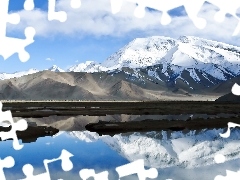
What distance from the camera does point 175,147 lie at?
71.9 ft

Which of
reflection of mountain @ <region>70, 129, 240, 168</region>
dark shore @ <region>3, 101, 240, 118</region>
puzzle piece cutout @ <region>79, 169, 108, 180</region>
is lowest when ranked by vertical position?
dark shore @ <region>3, 101, 240, 118</region>

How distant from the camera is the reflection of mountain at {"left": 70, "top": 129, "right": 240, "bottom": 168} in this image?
17172 mm

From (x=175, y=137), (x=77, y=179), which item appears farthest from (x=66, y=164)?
(x=175, y=137)

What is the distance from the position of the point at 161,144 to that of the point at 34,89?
6541 inches

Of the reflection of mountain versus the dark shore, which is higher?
the reflection of mountain

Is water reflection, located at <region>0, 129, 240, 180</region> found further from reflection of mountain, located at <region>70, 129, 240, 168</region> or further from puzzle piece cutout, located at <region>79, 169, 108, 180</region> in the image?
puzzle piece cutout, located at <region>79, 169, 108, 180</region>

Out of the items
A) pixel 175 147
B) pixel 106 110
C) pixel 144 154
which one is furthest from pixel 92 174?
pixel 106 110

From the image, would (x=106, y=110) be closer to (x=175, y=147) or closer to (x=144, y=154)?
(x=175, y=147)

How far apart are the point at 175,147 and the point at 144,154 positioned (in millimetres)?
3220

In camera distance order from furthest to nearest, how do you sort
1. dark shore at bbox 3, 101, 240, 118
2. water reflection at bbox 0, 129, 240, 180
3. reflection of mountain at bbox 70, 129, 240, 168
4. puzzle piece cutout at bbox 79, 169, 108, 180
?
dark shore at bbox 3, 101, 240, 118, reflection of mountain at bbox 70, 129, 240, 168, water reflection at bbox 0, 129, 240, 180, puzzle piece cutout at bbox 79, 169, 108, 180

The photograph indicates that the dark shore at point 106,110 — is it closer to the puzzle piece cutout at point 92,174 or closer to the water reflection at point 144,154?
the water reflection at point 144,154

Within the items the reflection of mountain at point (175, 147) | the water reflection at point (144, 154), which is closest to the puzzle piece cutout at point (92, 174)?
the water reflection at point (144, 154)

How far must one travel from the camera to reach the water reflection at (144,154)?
14242 mm

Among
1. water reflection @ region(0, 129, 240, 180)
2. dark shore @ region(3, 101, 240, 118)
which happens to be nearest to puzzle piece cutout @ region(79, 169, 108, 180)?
water reflection @ region(0, 129, 240, 180)
